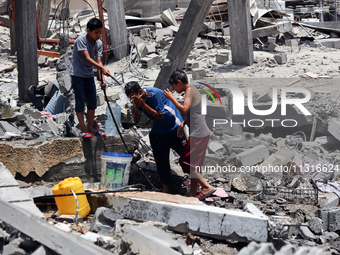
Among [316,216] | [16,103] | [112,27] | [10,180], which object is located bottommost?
[316,216]

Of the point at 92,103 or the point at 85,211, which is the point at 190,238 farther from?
the point at 92,103

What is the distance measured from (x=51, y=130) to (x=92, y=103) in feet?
3.24

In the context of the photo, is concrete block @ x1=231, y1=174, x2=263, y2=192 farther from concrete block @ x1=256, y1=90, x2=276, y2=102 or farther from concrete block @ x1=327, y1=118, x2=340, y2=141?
concrete block @ x1=256, y1=90, x2=276, y2=102

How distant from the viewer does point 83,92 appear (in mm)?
6352

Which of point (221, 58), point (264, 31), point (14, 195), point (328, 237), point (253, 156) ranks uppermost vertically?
point (264, 31)

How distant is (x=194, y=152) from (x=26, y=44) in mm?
5436

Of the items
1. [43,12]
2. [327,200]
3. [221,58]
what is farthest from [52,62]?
[327,200]

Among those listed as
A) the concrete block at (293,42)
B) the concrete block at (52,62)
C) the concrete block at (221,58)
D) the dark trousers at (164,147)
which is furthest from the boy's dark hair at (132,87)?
the concrete block at (52,62)

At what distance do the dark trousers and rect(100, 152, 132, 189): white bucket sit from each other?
0.37 metres

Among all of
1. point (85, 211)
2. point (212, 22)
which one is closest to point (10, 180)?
point (85, 211)

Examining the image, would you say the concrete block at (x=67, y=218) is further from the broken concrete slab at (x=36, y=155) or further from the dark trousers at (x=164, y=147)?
the dark trousers at (x=164, y=147)

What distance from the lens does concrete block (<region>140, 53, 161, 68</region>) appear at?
36.6ft

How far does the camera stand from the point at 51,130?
23.2 feet

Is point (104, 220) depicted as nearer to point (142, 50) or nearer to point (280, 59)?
point (280, 59)
